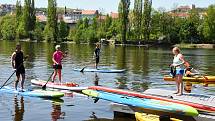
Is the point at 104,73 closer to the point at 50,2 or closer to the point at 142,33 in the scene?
the point at 142,33

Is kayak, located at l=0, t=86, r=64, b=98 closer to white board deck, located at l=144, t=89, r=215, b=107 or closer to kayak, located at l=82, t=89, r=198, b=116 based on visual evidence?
kayak, located at l=82, t=89, r=198, b=116

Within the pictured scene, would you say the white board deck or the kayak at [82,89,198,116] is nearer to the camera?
the kayak at [82,89,198,116]

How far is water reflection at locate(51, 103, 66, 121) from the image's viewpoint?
52.5 feet

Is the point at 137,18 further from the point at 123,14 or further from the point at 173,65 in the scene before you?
the point at 173,65

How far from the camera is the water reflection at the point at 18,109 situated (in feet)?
52.4

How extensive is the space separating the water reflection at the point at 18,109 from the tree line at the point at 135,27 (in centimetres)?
9874

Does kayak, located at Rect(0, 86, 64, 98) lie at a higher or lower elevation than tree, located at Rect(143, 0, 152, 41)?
lower

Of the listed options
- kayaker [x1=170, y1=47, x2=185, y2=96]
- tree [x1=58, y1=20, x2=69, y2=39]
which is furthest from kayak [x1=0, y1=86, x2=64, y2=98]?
tree [x1=58, y1=20, x2=69, y2=39]

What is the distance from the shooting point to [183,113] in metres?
14.4

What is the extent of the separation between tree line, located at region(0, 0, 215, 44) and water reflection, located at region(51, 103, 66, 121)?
99.5 meters

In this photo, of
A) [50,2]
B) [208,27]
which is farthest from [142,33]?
[50,2]

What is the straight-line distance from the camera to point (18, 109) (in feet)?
56.8

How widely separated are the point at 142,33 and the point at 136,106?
10679 cm

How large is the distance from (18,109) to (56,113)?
1.72m
